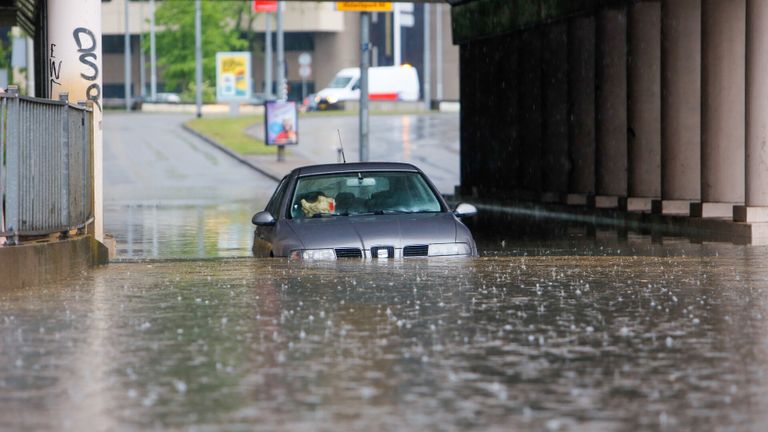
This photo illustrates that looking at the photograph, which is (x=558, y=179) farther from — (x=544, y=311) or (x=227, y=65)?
(x=227, y=65)

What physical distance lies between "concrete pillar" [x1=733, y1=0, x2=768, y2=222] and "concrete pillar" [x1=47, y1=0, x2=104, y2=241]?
8.92 meters

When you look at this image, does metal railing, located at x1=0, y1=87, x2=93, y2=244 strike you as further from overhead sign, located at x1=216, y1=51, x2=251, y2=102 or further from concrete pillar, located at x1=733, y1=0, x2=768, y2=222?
overhead sign, located at x1=216, y1=51, x2=251, y2=102

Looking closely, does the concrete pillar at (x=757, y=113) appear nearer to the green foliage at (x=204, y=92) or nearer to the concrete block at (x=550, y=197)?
the concrete block at (x=550, y=197)

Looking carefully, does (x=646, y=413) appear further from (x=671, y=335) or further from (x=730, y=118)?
(x=730, y=118)

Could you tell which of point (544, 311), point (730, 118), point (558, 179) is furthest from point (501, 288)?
point (558, 179)

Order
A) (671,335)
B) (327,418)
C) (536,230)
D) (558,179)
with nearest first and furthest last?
(327,418), (671,335), (536,230), (558,179)

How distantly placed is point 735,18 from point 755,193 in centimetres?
307

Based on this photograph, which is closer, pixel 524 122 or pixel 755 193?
pixel 755 193

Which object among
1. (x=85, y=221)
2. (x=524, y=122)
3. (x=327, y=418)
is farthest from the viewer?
(x=524, y=122)

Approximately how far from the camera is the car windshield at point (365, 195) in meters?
16.5

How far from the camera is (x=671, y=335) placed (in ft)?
34.3

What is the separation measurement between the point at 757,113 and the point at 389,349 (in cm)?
1400

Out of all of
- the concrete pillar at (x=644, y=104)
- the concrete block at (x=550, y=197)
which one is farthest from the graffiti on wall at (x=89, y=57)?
the concrete block at (x=550, y=197)

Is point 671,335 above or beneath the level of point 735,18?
beneath
